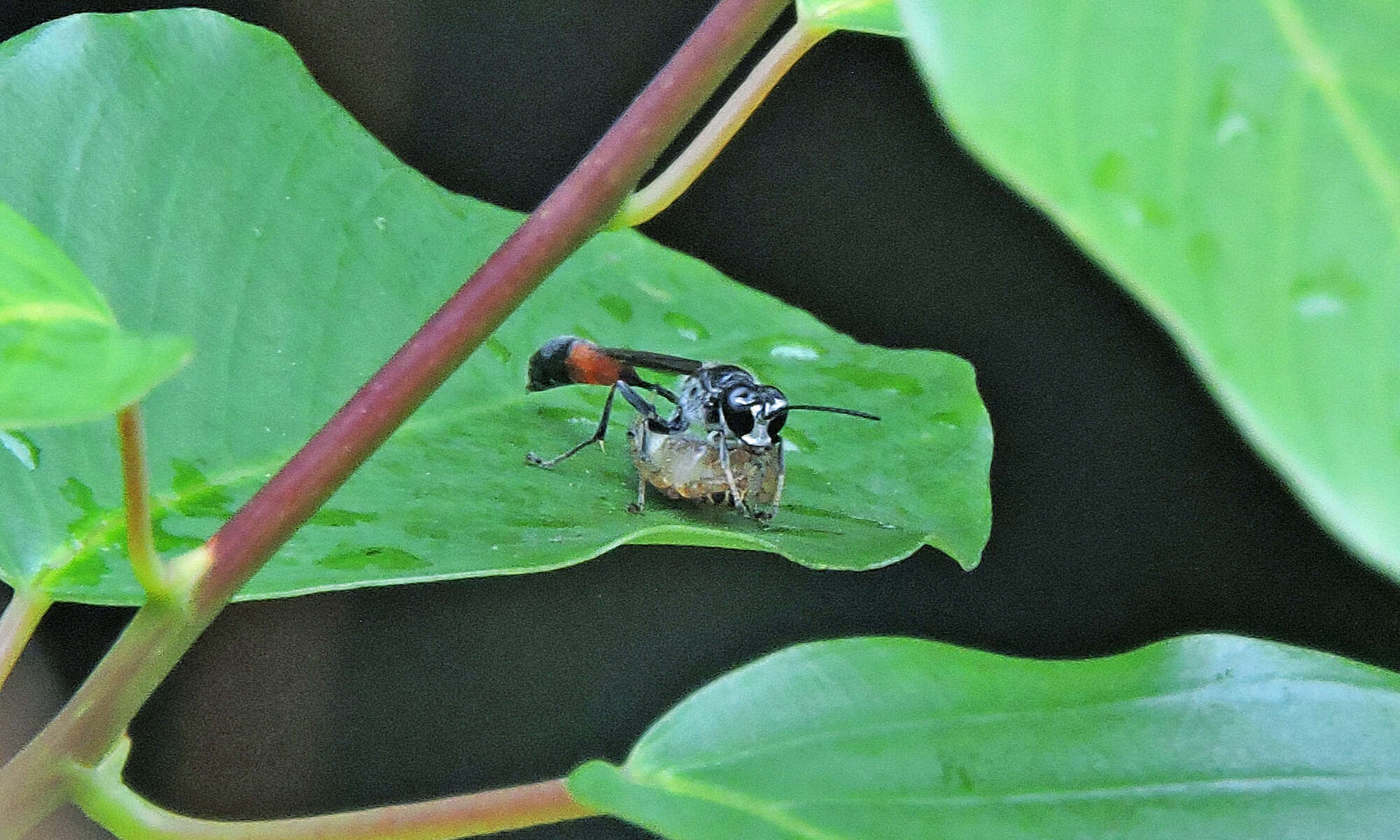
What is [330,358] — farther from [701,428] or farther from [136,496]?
[136,496]

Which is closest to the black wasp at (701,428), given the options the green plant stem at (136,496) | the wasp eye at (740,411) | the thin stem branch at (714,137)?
the wasp eye at (740,411)

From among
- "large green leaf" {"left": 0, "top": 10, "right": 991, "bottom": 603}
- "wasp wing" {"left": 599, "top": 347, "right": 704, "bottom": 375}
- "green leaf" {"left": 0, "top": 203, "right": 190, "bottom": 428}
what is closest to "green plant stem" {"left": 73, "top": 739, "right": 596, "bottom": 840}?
"large green leaf" {"left": 0, "top": 10, "right": 991, "bottom": 603}

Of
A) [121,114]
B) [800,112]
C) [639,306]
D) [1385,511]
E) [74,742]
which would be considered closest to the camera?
[1385,511]

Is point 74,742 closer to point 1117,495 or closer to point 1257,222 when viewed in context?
point 1257,222

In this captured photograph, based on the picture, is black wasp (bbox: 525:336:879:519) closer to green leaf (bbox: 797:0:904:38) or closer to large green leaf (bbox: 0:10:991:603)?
large green leaf (bbox: 0:10:991:603)

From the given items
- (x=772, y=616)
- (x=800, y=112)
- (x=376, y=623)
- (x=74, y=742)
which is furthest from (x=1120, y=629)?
(x=74, y=742)

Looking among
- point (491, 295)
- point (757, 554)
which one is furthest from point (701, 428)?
point (757, 554)
